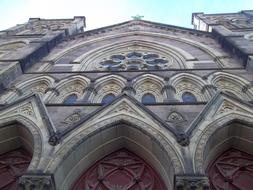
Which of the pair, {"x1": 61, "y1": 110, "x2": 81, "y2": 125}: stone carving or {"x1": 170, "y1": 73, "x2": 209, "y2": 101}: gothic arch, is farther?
{"x1": 170, "y1": 73, "x2": 209, "y2": 101}: gothic arch

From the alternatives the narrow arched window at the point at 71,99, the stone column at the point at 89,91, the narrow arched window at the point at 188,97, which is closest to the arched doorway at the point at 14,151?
the stone column at the point at 89,91

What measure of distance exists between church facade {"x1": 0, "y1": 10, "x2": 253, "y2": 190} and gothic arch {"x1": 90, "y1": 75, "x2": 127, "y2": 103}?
0.04 m

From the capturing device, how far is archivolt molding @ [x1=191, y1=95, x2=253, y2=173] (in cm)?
711

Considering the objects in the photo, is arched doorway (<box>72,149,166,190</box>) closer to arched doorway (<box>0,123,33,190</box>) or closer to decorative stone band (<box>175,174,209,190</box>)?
decorative stone band (<box>175,174,209,190</box>)

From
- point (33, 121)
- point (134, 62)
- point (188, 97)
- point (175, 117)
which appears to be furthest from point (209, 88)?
point (33, 121)

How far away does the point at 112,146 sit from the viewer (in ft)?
27.6

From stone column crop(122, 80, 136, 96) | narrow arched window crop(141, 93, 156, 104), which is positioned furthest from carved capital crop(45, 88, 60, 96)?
narrow arched window crop(141, 93, 156, 104)

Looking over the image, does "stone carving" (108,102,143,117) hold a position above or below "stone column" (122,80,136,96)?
below

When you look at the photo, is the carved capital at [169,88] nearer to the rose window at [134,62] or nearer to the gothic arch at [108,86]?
the gothic arch at [108,86]

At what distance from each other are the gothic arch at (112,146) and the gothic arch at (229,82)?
4121 mm

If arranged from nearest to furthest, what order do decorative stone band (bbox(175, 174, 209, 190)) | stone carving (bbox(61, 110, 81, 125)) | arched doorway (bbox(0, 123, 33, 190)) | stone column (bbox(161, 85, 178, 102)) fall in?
decorative stone band (bbox(175, 174, 209, 190)) → arched doorway (bbox(0, 123, 33, 190)) → stone carving (bbox(61, 110, 81, 125)) → stone column (bbox(161, 85, 178, 102))

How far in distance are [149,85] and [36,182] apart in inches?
240

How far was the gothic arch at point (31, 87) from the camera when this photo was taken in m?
10.9

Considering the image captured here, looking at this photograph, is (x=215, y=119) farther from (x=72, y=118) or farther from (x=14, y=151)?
(x=14, y=151)
